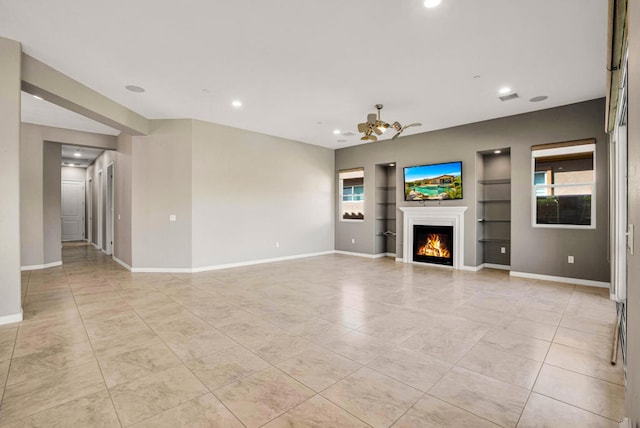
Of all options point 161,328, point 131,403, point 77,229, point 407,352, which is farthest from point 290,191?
point 77,229

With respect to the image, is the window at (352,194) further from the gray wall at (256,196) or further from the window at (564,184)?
the window at (564,184)

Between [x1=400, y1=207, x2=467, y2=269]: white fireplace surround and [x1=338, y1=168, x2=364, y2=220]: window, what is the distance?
1464mm

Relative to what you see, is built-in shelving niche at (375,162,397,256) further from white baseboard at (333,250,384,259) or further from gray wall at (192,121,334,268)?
gray wall at (192,121,334,268)

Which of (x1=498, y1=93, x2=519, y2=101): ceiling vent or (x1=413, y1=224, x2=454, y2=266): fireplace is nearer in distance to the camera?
(x1=498, y1=93, x2=519, y2=101): ceiling vent

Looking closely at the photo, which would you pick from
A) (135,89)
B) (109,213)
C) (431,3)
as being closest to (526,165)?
(431,3)

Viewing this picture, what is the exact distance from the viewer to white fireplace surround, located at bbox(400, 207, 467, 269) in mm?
6598

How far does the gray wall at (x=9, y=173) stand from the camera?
128 inches

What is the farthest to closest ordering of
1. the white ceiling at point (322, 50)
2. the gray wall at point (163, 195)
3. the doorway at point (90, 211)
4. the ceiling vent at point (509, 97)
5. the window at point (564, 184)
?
the doorway at point (90, 211) → the gray wall at point (163, 195) → the window at point (564, 184) → the ceiling vent at point (509, 97) → the white ceiling at point (322, 50)

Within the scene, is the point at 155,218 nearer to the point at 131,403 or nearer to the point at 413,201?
the point at 131,403

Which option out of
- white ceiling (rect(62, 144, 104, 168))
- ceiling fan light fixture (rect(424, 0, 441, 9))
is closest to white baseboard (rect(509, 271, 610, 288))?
ceiling fan light fixture (rect(424, 0, 441, 9))

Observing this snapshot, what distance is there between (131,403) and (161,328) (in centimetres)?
134

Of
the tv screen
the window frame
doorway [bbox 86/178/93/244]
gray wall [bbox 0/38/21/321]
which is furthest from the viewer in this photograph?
doorway [bbox 86/178/93/244]

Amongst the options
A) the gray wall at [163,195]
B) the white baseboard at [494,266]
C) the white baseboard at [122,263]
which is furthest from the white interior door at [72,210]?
the white baseboard at [494,266]

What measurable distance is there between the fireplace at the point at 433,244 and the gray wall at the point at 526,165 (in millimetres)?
408
